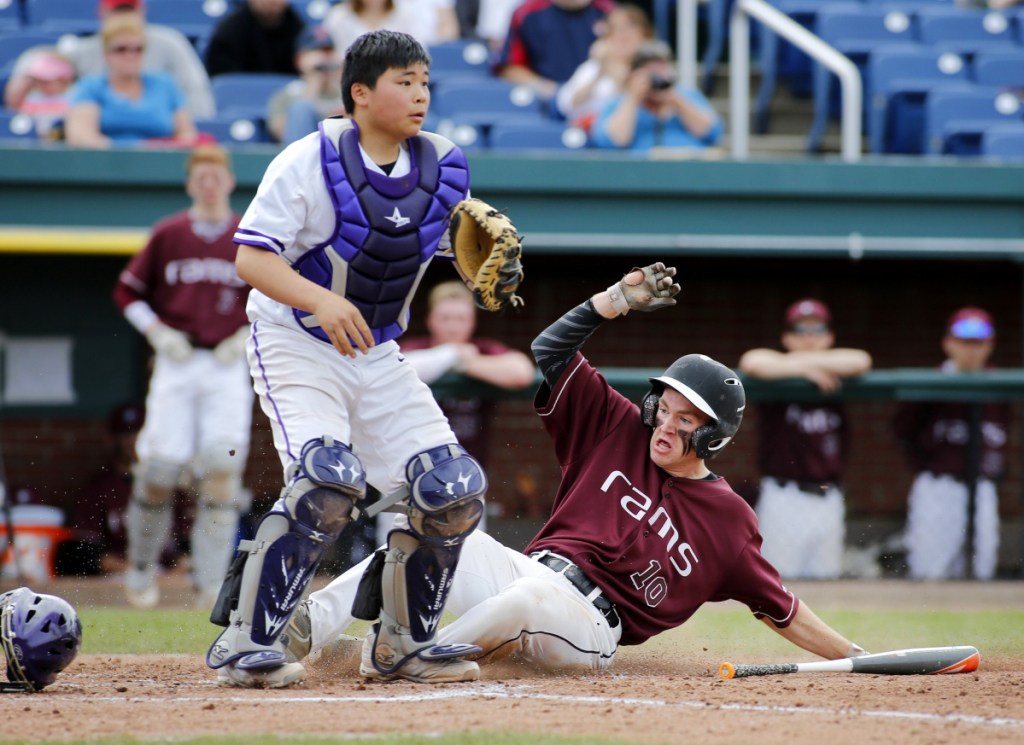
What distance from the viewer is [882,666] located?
14.1ft

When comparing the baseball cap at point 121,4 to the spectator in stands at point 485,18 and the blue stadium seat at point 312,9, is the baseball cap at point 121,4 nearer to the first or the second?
the blue stadium seat at point 312,9

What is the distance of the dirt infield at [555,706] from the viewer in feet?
10.6

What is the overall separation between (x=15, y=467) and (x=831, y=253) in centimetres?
505

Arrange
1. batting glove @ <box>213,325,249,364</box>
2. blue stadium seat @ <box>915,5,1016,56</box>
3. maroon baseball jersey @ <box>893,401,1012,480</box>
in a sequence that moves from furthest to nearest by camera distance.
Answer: blue stadium seat @ <box>915,5,1016,56</box> → maroon baseball jersey @ <box>893,401,1012,480</box> → batting glove @ <box>213,325,249,364</box>

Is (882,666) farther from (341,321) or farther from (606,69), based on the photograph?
(606,69)

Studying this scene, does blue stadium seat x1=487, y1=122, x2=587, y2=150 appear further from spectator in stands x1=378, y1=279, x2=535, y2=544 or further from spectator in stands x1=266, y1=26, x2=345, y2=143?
spectator in stands x1=378, y1=279, x2=535, y2=544

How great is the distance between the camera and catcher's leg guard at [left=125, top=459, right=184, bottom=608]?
679 cm

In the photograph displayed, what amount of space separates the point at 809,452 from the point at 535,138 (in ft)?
8.50

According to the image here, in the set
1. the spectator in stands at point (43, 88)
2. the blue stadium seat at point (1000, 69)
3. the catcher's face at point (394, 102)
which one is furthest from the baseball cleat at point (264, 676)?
the blue stadium seat at point (1000, 69)

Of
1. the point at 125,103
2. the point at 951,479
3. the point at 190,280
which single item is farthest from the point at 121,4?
the point at 951,479

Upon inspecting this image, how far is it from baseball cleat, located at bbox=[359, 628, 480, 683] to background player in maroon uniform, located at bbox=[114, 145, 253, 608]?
282 centimetres

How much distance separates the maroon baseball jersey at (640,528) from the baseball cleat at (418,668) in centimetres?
49

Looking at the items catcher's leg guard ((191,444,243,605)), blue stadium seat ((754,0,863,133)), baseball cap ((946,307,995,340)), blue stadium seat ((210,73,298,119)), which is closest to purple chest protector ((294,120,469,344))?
catcher's leg guard ((191,444,243,605))

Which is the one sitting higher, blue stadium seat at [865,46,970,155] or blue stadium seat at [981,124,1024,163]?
blue stadium seat at [865,46,970,155]
